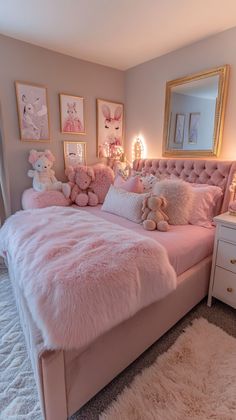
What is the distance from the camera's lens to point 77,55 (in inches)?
108

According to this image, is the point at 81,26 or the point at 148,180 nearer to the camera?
the point at 81,26

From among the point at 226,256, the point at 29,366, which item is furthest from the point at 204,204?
the point at 29,366

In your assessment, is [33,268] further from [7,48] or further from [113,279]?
[7,48]

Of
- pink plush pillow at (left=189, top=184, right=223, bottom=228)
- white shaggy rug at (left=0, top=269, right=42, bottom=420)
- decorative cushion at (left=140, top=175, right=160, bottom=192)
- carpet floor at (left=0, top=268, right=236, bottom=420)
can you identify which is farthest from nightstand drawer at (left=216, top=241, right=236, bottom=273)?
white shaggy rug at (left=0, top=269, right=42, bottom=420)

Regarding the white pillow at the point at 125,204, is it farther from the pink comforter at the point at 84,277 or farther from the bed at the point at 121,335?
the pink comforter at the point at 84,277

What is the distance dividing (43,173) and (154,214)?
5.27 feet

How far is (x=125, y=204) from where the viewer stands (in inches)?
79.1

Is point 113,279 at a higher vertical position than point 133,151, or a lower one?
lower

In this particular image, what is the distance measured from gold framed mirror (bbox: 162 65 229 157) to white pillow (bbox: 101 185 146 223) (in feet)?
3.34

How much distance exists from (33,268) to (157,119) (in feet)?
8.43

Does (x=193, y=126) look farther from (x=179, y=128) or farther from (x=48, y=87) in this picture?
(x=48, y=87)

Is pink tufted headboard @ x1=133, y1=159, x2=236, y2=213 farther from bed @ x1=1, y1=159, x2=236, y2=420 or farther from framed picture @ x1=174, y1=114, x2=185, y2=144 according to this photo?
framed picture @ x1=174, y1=114, x2=185, y2=144

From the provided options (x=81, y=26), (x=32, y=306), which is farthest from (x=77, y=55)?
(x=32, y=306)

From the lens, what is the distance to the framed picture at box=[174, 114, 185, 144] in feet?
8.47
